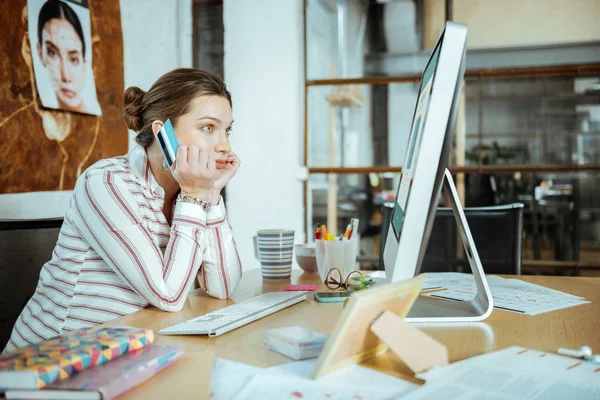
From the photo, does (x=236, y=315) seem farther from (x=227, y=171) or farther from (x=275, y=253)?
(x=227, y=171)

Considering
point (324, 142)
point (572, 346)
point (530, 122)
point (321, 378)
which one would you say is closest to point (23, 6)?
point (324, 142)

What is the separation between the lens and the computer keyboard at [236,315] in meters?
0.90

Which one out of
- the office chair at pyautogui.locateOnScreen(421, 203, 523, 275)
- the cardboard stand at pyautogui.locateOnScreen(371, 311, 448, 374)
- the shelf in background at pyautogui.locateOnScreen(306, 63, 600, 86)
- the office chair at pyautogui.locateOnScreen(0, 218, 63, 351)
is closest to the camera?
the cardboard stand at pyautogui.locateOnScreen(371, 311, 448, 374)

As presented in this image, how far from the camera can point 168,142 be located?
50.9 inches

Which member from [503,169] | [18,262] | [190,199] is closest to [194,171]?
[190,199]

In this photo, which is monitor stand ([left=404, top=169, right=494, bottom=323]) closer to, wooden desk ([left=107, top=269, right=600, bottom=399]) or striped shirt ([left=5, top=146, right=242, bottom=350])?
wooden desk ([left=107, top=269, right=600, bottom=399])

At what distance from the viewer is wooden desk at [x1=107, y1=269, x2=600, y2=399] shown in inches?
27.6

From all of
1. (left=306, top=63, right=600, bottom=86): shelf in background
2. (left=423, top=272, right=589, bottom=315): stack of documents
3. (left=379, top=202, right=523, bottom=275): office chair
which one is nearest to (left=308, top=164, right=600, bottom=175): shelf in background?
(left=306, top=63, right=600, bottom=86): shelf in background

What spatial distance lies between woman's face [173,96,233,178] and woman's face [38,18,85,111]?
925mm

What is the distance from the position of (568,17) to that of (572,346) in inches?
85.9

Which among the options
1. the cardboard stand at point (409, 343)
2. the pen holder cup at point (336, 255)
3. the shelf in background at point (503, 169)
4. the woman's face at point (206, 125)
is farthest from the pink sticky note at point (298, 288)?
the shelf in background at point (503, 169)

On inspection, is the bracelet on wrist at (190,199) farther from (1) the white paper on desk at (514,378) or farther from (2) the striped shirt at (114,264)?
(1) the white paper on desk at (514,378)

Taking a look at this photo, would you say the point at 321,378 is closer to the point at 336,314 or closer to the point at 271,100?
the point at 336,314

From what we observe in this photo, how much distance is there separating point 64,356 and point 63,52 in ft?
5.86
